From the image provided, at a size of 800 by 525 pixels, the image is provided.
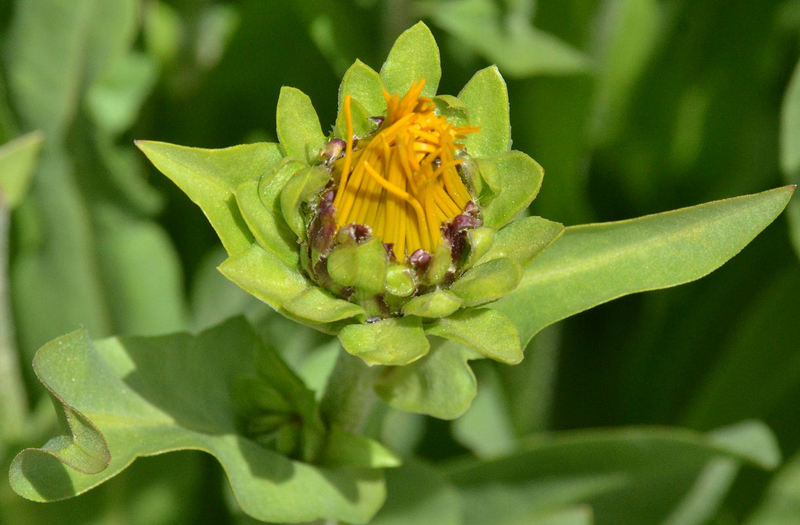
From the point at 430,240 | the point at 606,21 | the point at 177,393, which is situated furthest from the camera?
the point at 606,21

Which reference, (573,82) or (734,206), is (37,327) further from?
(734,206)

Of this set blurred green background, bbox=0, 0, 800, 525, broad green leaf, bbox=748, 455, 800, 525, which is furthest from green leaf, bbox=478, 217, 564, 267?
broad green leaf, bbox=748, 455, 800, 525

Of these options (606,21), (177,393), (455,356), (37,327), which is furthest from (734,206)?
(37,327)

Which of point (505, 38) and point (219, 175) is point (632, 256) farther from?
point (505, 38)

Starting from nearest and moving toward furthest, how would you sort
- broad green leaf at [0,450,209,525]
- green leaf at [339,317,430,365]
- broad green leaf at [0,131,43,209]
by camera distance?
green leaf at [339,317,430,365]
broad green leaf at [0,131,43,209]
broad green leaf at [0,450,209,525]

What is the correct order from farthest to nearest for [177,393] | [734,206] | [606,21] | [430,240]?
[606,21], [177,393], [734,206], [430,240]

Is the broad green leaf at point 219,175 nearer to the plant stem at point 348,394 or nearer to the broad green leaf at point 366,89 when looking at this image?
the broad green leaf at point 366,89

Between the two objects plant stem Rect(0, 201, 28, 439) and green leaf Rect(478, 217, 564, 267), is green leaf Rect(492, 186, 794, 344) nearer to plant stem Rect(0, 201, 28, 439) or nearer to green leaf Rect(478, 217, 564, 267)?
green leaf Rect(478, 217, 564, 267)
